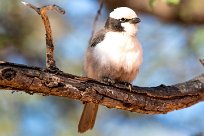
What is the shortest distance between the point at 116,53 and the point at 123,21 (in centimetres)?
31

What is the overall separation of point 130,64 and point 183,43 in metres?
1.89

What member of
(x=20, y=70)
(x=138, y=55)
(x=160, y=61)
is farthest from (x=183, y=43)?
(x=20, y=70)

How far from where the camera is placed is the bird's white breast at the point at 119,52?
133 inches

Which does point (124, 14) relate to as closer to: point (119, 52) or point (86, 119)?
point (119, 52)

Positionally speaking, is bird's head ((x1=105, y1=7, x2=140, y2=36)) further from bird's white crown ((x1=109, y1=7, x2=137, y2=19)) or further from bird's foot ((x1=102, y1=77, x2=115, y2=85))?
bird's foot ((x1=102, y1=77, x2=115, y2=85))

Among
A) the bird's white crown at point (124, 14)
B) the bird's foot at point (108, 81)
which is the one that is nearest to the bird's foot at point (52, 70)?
the bird's foot at point (108, 81)

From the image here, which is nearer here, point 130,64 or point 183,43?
point 130,64

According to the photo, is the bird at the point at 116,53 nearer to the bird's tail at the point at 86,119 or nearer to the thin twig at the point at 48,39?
the bird's tail at the point at 86,119

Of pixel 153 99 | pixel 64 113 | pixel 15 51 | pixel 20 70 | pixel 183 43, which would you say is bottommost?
pixel 20 70

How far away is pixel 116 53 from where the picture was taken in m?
3.38

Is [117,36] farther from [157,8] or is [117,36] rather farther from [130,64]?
[157,8]

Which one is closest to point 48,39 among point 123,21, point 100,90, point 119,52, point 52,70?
point 52,70

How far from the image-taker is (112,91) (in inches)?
120

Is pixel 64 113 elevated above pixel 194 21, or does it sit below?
below
